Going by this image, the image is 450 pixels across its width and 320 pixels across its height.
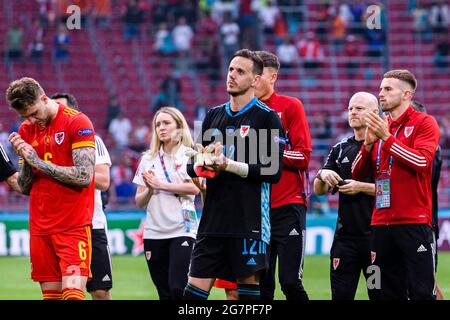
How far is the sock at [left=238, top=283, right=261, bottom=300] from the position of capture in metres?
7.48

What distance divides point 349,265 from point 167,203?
6.38 ft

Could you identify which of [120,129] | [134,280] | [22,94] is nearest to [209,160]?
[22,94]

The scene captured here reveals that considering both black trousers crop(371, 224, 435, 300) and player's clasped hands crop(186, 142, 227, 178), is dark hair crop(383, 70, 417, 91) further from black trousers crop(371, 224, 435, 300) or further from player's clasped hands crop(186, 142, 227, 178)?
player's clasped hands crop(186, 142, 227, 178)

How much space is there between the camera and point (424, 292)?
26.3ft

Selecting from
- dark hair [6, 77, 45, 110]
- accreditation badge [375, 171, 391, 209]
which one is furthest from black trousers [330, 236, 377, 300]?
dark hair [6, 77, 45, 110]

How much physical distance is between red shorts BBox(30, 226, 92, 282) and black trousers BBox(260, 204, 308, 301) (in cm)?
178

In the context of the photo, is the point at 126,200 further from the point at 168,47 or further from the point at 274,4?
the point at 274,4

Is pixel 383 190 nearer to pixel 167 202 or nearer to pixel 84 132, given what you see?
pixel 167 202

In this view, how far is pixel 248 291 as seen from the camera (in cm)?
752

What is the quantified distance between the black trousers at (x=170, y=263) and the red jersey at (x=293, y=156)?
3.54 feet

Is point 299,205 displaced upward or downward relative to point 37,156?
downward

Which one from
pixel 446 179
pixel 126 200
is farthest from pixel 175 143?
pixel 446 179

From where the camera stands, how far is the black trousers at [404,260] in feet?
26.5
